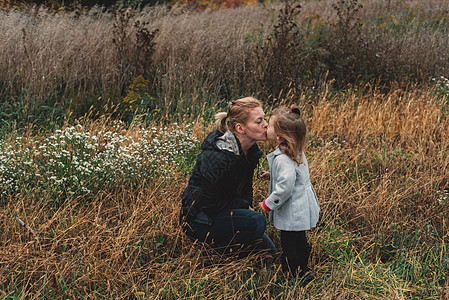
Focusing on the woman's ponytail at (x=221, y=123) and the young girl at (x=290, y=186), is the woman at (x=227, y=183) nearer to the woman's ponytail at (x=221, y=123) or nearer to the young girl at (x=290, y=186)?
the woman's ponytail at (x=221, y=123)

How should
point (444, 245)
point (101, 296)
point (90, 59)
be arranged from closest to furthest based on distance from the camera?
point (101, 296) < point (444, 245) < point (90, 59)

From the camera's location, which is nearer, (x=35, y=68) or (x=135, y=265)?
(x=135, y=265)

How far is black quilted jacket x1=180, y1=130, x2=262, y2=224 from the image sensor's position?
2.79 m

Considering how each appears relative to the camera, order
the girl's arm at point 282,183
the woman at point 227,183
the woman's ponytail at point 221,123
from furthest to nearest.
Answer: the woman's ponytail at point 221,123
the woman at point 227,183
the girl's arm at point 282,183

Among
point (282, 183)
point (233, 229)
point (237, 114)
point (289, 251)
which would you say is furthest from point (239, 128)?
point (289, 251)

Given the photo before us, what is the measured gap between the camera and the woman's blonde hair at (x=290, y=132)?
9.05 ft

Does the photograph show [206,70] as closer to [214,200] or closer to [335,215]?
[335,215]

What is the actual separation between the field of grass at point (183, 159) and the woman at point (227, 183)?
0.20m

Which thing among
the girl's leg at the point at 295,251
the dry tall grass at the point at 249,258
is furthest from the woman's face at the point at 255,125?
the dry tall grass at the point at 249,258

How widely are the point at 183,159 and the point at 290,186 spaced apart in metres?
1.89

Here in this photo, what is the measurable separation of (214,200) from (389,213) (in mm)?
1733

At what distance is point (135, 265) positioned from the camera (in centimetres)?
298

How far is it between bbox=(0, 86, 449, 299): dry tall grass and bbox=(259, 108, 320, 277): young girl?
372 mm

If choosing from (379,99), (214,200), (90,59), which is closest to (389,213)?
(214,200)
